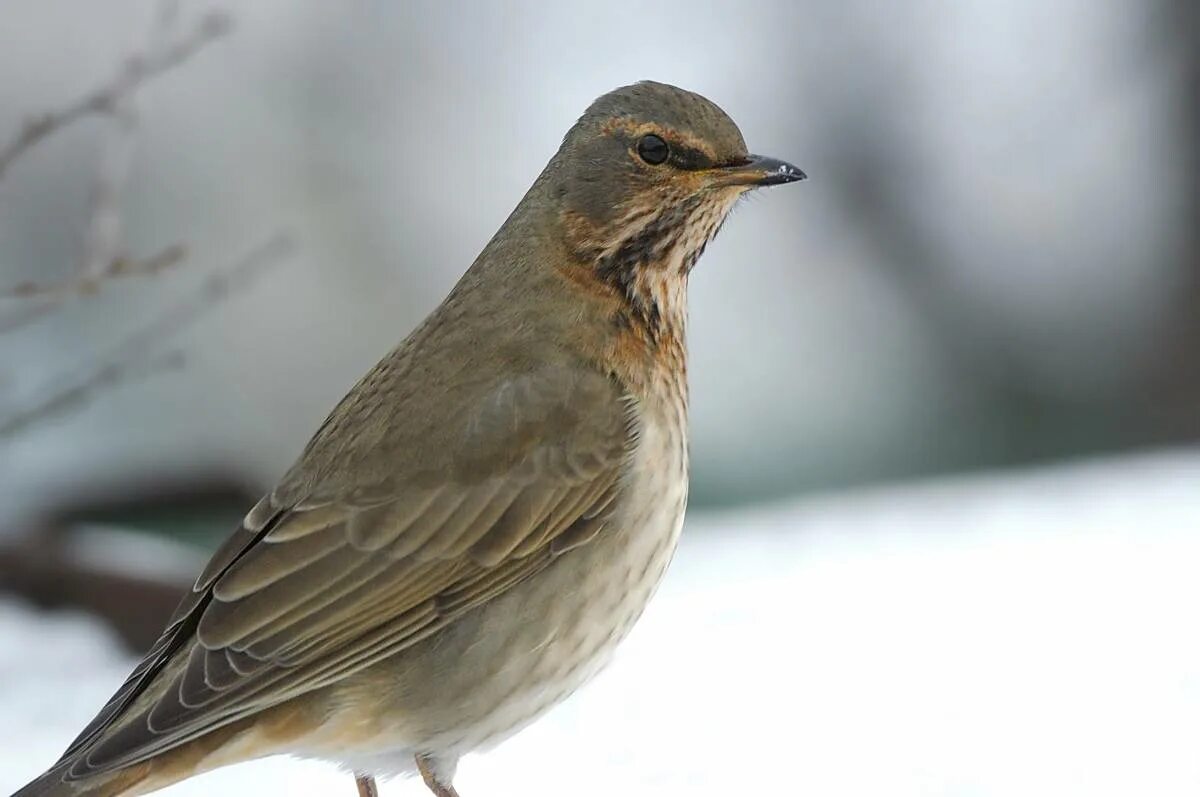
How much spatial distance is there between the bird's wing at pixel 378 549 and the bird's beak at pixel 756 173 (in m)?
0.50

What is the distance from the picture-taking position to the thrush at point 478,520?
144 inches

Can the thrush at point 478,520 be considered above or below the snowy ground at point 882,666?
above

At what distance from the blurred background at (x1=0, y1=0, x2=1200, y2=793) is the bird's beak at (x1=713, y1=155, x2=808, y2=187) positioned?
3900 millimetres

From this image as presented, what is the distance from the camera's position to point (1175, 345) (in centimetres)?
975

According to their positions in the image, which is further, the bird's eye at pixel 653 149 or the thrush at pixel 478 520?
the bird's eye at pixel 653 149

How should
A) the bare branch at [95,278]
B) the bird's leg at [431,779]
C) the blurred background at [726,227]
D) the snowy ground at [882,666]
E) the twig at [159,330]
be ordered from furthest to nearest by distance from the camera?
1. the blurred background at [726,227]
2. the twig at [159,330]
3. the bare branch at [95,278]
4. the snowy ground at [882,666]
5. the bird's leg at [431,779]

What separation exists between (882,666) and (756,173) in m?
1.51

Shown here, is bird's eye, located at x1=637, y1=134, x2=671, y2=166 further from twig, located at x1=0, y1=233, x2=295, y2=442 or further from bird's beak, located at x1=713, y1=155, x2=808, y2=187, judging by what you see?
twig, located at x1=0, y1=233, x2=295, y2=442

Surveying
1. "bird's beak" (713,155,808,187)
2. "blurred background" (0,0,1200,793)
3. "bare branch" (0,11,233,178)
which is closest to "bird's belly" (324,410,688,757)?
"bird's beak" (713,155,808,187)

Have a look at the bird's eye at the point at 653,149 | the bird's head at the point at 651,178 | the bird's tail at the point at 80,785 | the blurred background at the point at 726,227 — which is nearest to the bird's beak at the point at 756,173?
the bird's head at the point at 651,178

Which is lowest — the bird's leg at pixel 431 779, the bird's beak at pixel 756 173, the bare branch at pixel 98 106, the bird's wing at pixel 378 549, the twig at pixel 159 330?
the bird's leg at pixel 431 779

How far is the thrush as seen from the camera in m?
3.66

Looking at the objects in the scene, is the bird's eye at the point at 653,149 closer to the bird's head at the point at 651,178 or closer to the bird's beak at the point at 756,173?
the bird's head at the point at 651,178

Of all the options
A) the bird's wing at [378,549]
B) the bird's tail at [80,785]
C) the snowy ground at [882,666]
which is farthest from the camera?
the snowy ground at [882,666]
